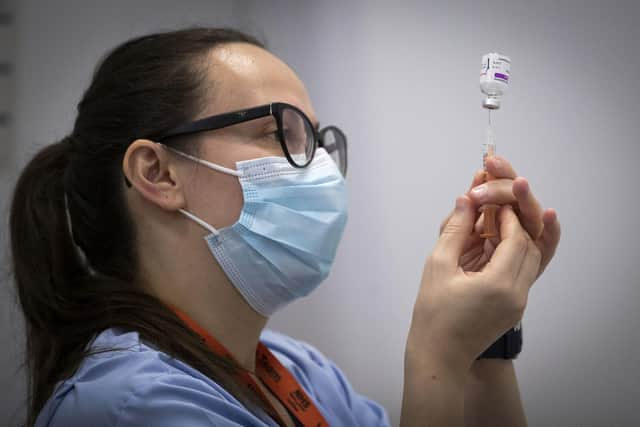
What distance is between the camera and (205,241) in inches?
39.3

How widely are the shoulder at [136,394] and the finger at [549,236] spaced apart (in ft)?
1.79

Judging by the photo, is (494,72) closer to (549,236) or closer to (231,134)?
(549,236)

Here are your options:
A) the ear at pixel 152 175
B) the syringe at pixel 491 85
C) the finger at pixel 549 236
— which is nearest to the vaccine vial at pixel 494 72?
the syringe at pixel 491 85

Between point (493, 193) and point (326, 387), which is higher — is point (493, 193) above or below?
above

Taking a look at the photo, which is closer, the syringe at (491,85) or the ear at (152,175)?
the syringe at (491,85)

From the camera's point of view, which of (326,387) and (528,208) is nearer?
(528,208)

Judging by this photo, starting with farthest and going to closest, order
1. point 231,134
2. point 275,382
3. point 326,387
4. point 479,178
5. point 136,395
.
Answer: point 326,387 < point 275,382 < point 231,134 < point 479,178 < point 136,395

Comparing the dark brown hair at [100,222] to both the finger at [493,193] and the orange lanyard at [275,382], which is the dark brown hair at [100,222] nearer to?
the orange lanyard at [275,382]

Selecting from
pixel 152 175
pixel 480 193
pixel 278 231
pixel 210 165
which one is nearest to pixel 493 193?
pixel 480 193

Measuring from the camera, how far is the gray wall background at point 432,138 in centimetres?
103

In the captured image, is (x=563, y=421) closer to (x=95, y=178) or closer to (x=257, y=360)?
(x=257, y=360)

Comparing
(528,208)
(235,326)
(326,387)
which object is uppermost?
(528,208)

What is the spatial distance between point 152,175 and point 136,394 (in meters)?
0.40

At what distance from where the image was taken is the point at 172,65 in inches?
41.0
